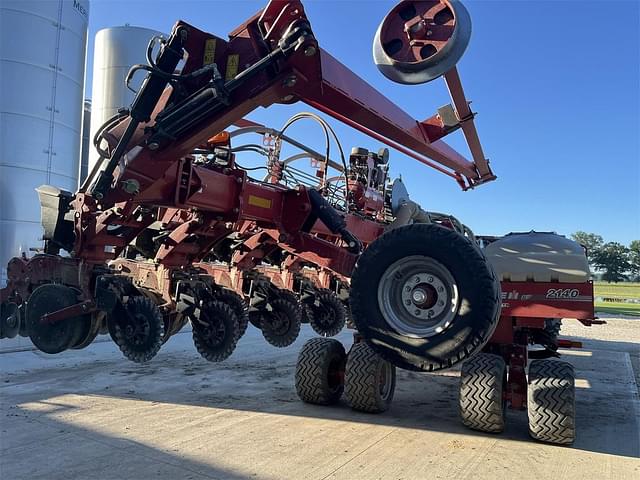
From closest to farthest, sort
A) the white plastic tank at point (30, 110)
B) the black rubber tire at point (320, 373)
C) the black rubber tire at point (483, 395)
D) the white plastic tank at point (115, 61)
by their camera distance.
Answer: the black rubber tire at point (483, 395)
the black rubber tire at point (320, 373)
the white plastic tank at point (30, 110)
the white plastic tank at point (115, 61)

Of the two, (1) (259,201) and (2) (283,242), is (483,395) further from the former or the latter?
(1) (259,201)

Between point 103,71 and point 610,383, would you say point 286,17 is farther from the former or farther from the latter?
point 103,71

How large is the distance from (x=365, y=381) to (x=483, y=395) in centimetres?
113

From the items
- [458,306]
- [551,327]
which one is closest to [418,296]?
[458,306]

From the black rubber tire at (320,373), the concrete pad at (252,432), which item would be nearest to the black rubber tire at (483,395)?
the concrete pad at (252,432)

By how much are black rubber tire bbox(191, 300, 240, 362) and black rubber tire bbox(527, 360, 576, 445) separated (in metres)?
3.33

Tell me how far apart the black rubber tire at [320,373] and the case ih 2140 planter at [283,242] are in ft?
0.07

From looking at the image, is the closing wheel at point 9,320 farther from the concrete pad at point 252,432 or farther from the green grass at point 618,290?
the green grass at point 618,290

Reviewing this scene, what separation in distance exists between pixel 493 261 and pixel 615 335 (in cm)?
1199

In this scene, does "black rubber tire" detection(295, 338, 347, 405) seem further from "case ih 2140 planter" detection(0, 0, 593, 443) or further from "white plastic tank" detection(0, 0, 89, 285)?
"white plastic tank" detection(0, 0, 89, 285)

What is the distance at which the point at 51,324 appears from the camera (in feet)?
17.1

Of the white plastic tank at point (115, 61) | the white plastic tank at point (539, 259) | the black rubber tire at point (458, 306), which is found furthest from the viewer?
the white plastic tank at point (115, 61)

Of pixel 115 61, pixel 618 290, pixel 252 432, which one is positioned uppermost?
pixel 115 61

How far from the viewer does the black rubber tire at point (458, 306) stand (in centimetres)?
321
